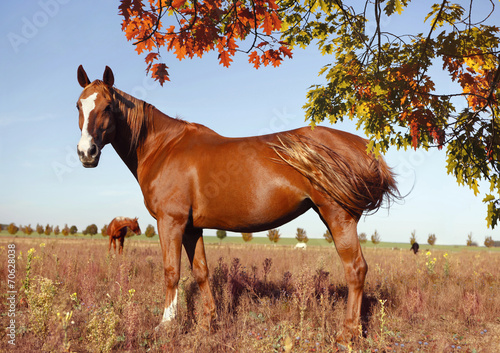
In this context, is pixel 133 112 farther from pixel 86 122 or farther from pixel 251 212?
pixel 251 212

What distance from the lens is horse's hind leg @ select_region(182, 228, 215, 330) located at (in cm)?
447

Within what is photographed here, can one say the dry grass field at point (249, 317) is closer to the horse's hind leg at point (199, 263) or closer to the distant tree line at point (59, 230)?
the horse's hind leg at point (199, 263)

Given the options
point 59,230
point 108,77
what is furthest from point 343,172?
point 59,230

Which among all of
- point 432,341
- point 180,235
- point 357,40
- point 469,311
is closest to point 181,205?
point 180,235

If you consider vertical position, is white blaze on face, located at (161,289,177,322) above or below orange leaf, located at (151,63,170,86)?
below

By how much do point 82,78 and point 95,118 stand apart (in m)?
0.85

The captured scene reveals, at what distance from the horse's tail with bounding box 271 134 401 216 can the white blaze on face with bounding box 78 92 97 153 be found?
220cm

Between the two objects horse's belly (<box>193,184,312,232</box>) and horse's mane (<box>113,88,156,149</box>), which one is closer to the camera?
horse's belly (<box>193,184,312,232</box>)

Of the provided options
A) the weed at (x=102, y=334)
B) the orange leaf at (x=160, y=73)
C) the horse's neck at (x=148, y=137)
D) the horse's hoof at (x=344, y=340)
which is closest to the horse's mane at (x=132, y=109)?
the horse's neck at (x=148, y=137)

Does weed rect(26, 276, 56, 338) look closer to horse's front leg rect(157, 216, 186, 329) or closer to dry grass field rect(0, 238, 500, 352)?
dry grass field rect(0, 238, 500, 352)

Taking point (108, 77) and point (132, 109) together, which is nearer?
point (108, 77)

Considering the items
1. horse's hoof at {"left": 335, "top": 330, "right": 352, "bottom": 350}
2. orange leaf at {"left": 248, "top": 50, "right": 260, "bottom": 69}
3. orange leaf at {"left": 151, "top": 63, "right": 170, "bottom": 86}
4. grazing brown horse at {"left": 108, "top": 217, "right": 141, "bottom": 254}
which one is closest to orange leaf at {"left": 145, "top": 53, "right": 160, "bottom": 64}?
orange leaf at {"left": 151, "top": 63, "right": 170, "bottom": 86}

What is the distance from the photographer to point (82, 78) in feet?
14.9

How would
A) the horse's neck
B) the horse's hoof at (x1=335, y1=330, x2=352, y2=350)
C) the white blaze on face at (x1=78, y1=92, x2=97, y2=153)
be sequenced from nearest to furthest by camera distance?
the horse's hoof at (x1=335, y1=330, x2=352, y2=350) < the white blaze on face at (x1=78, y1=92, x2=97, y2=153) < the horse's neck
